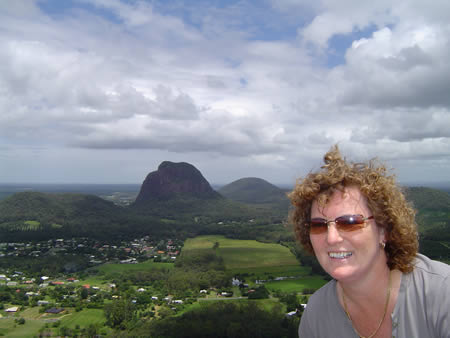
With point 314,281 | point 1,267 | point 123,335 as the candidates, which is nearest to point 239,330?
point 123,335

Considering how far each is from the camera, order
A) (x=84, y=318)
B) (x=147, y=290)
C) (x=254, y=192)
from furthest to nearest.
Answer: (x=254, y=192) → (x=147, y=290) → (x=84, y=318)

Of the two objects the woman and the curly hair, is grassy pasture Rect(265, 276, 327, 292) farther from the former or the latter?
→ the curly hair

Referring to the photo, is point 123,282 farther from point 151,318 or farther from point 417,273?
point 417,273

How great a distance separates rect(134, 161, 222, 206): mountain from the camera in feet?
329

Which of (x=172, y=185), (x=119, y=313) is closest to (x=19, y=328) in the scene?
(x=119, y=313)

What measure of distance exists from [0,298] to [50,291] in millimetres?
3522

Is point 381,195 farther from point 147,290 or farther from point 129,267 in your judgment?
point 129,267

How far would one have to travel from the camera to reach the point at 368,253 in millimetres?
1533

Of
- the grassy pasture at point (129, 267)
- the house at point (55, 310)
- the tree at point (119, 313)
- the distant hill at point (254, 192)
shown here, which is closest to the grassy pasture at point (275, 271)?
the grassy pasture at point (129, 267)

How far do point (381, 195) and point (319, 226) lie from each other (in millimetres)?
365

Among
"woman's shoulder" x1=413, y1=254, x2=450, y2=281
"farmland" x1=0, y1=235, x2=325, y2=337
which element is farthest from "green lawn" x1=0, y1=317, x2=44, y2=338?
"woman's shoulder" x1=413, y1=254, x2=450, y2=281

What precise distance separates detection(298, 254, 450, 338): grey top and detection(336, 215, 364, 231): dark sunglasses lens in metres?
0.35

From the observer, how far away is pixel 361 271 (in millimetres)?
1513

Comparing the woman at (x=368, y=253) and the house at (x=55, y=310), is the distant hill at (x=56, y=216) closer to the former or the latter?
the house at (x=55, y=310)
